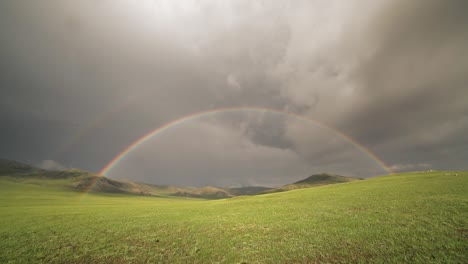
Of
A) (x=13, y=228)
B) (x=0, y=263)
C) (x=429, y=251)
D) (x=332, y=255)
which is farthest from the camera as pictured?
(x=13, y=228)

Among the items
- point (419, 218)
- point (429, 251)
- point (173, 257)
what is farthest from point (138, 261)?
point (419, 218)

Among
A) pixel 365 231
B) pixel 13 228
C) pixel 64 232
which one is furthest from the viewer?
pixel 13 228

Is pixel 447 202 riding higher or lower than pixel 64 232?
higher

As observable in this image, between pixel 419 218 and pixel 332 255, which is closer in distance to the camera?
pixel 332 255

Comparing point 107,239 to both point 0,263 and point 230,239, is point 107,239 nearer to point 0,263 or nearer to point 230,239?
point 0,263

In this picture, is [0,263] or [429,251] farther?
[0,263]

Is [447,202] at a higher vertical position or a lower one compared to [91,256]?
higher

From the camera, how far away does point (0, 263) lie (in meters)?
13.4

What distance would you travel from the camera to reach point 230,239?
1667cm

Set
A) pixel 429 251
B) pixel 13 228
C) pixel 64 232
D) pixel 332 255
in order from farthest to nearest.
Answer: pixel 13 228 → pixel 64 232 → pixel 332 255 → pixel 429 251

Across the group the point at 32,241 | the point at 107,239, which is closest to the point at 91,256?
the point at 107,239

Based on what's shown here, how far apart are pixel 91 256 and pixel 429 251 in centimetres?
2417

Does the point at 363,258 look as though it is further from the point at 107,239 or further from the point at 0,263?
the point at 0,263

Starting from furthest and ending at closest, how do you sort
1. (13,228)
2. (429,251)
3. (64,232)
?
(13,228) → (64,232) → (429,251)
